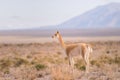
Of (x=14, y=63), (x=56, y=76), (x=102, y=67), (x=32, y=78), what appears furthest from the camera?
(x=14, y=63)

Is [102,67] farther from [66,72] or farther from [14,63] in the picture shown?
[14,63]

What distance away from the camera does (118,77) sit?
13023 millimetres

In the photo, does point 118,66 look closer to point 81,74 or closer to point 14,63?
point 81,74

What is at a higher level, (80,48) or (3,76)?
(80,48)

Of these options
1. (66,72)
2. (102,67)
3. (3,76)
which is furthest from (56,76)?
(102,67)

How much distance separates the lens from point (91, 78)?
12938 mm

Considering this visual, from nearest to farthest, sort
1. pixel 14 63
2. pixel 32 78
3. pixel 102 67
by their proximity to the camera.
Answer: pixel 32 78 < pixel 102 67 < pixel 14 63

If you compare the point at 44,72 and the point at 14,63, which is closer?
the point at 44,72

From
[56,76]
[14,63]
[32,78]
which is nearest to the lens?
[56,76]

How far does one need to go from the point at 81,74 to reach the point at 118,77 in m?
1.57

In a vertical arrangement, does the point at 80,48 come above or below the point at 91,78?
above

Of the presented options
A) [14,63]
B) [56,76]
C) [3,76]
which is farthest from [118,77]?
[14,63]

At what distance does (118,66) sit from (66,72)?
14.0ft

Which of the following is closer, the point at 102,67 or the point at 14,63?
the point at 102,67
